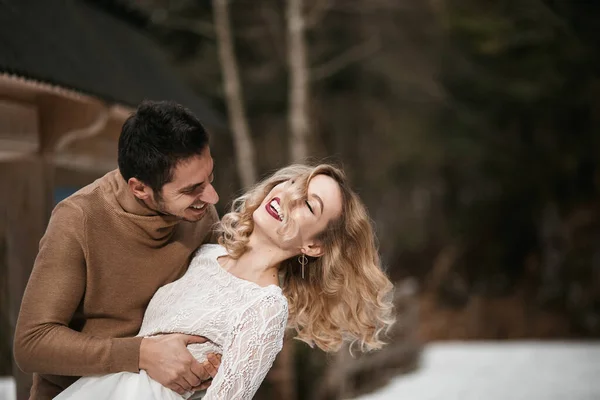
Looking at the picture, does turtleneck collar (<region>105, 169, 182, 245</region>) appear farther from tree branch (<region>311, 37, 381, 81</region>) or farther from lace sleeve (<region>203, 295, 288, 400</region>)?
tree branch (<region>311, 37, 381, 81</region>)

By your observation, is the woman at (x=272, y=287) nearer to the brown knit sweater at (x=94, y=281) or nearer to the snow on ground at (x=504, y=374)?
the brown knit sweater at (x=94, y=281)

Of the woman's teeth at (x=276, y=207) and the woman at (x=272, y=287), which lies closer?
the woman at (x=272, y=287)

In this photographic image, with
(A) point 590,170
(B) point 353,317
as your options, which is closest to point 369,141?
(A) point 590,170

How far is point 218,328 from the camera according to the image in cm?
267

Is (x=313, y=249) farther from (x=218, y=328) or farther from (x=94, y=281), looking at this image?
(x=94, y=281)

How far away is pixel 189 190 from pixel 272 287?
427 millimetres

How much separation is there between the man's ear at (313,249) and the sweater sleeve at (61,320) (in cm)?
69

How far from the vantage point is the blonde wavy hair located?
9.61ft

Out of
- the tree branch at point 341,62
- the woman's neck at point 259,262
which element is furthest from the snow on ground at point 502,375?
the woman's neck at point 259,262

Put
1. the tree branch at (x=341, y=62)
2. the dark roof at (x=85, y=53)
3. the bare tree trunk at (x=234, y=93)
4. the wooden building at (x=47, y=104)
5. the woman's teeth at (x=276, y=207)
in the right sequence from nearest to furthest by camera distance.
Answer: the woman's teeth at (x=276, y=207) → the dark roof at (x=85, y=53) → the wooden building at (x=47, y=104) → the bare tree trunk at (x=234, y=93) → the tree branch at (x=341, y=62)

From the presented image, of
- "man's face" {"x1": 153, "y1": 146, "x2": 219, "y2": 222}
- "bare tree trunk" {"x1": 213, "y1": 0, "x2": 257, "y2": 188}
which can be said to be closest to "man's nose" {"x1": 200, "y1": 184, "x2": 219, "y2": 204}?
"man's face" {"x1": 153, "y1": 146, "x2": 219, "y2": 222}

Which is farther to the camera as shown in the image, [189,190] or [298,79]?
[298,79]

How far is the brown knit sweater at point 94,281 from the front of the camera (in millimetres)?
2471

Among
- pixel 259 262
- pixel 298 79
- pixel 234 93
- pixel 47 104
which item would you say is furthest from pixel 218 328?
pixel 234 93
